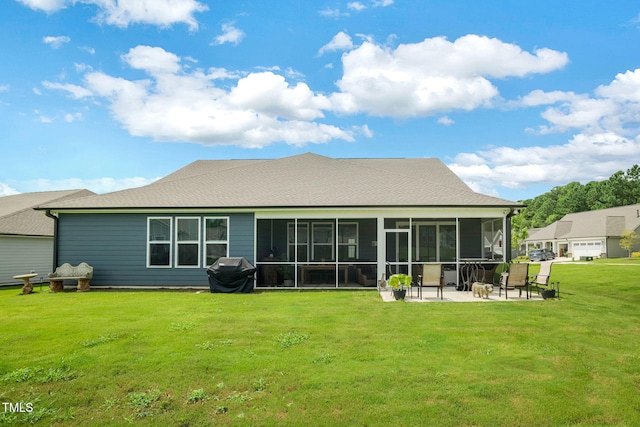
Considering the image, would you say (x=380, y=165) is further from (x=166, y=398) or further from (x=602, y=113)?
(x=166, y=398)

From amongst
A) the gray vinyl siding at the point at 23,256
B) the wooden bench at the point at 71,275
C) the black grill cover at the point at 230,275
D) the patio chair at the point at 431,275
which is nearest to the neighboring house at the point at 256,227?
the wooden bench at the point at 71,275

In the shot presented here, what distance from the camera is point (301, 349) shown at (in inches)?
273

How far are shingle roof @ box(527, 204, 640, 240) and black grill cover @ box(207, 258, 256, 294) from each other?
157 ft

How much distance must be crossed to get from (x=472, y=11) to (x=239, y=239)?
10.8 metres

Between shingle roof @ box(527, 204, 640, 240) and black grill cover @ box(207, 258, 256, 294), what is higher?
shingle roof @ box(527, 204, 640, 240)

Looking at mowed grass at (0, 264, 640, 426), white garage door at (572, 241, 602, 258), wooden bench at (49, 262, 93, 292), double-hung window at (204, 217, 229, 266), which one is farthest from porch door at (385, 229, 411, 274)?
white garage door at (572, 241, 602, 258)

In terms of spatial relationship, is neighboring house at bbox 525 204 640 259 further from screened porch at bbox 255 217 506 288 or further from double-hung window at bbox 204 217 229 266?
double-hung window at bbox 204 217 229 266

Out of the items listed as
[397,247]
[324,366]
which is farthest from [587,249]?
[324,366]

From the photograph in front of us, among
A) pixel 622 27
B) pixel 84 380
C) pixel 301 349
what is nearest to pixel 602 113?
pixel 622 27

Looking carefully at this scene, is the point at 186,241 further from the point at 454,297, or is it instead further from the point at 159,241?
the point at 454,297

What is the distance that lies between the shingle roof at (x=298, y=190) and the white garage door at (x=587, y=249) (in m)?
37.3

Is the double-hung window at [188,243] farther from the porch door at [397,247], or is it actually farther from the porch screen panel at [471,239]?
the porch screen panel at [471,239]

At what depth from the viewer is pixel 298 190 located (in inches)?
645

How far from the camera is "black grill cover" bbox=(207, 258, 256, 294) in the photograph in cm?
1376
